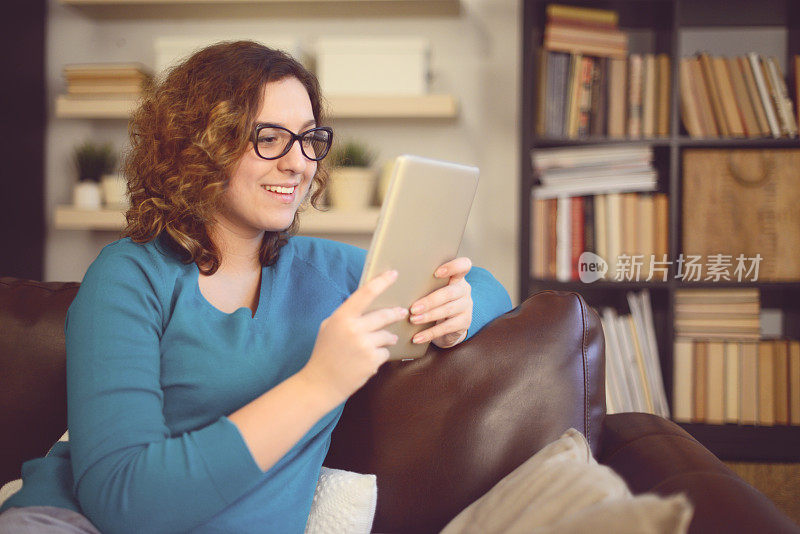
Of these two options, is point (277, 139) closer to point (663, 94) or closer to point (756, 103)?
point (663, 94)

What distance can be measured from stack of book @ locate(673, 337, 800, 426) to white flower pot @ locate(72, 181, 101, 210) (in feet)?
7.05

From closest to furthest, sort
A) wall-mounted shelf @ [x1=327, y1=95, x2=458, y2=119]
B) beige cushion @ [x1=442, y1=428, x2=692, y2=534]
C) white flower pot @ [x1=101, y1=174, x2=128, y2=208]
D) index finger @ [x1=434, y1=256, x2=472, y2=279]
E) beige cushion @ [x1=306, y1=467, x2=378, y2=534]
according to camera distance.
Result: 1. beige cushion @ [x1=442, y1=428, x2=692, y2=534]
2. index finger @ [x1=434, y1=256, x2=472, y2=279]
3. beige cushion @ [x1=306, y1=467, x2=378, y2=534]
4. wall-mounted shelf @ [x1=327, y1=95, x2=458, y2=119]
5. white flower pot @ [x1=101, y1=174, x2=128, y2=208]

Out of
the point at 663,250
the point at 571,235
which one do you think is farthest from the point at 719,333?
the point at 571,235

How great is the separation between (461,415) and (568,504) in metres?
0.36

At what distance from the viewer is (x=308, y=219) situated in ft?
7.72

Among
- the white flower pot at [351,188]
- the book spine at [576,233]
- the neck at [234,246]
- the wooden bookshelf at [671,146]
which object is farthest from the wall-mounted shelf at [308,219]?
the neck at [234,246]

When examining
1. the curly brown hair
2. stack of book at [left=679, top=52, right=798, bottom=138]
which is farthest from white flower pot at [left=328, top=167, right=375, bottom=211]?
the curly brown hair

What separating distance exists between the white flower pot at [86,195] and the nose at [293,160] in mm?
1727

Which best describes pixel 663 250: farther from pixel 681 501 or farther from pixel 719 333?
pixel 681 501

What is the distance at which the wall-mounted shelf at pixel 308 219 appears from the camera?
2336mm

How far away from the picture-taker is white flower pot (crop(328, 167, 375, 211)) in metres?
2.32

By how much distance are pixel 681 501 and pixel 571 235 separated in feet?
5.63

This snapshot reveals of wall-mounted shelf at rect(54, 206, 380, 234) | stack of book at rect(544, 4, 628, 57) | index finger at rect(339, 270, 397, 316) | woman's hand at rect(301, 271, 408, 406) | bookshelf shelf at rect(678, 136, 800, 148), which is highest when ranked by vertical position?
stack of book at rect(544, 4, 628, 57)

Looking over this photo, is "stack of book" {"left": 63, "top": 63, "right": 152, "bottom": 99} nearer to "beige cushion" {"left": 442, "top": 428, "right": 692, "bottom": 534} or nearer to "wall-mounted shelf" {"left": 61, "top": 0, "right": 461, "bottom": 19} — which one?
"wall-mounted shelf" {"left": 61, "top": 0, "right": 461, "bottom": 19}
